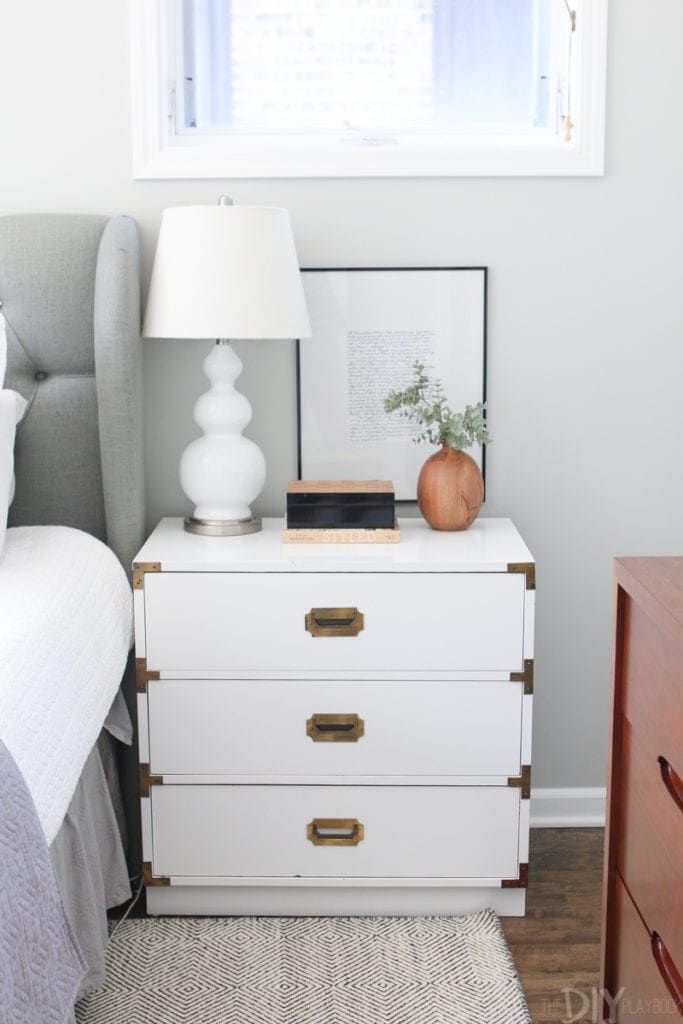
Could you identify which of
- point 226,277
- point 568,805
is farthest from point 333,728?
point 226,277

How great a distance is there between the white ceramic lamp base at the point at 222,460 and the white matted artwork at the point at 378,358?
209mm

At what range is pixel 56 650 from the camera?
70.3 inches

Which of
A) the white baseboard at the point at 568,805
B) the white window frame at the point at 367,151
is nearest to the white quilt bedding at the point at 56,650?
the white window frame at the point at 367,151

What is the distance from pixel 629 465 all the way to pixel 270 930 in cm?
124

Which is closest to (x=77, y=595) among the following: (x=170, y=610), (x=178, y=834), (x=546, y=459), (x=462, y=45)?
(x=170, y=610)

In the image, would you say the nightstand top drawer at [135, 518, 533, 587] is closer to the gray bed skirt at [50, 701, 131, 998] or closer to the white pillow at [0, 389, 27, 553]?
the white pillow at [0, 389, 27, 553]

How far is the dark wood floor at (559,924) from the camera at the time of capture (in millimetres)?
1998

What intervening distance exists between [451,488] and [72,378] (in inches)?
31.8

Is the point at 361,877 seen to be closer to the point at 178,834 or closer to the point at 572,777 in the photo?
the point at 178,834

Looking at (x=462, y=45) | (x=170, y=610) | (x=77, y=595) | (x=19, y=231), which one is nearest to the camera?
(x=77, y=595)

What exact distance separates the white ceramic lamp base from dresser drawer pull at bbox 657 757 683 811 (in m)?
1.16

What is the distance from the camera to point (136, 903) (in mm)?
2332

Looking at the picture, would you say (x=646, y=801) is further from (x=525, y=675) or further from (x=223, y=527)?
(x=223, y=527)

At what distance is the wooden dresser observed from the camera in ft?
4.30
